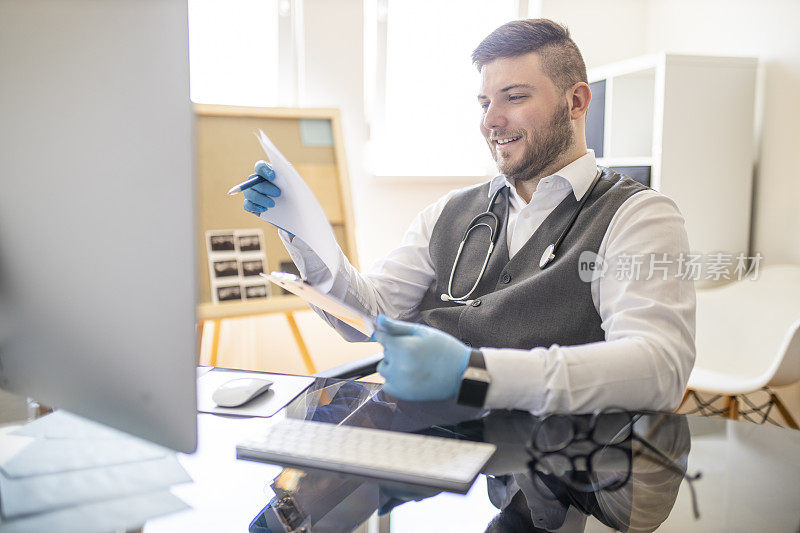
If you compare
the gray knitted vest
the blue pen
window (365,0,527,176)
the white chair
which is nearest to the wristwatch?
the gray knitted vest

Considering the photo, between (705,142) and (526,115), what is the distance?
5.21 ft

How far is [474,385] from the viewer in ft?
2.67

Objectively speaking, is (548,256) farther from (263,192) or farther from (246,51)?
(246,51)

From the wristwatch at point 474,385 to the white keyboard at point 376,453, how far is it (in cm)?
7

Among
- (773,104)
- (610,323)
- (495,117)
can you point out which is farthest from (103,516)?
(773,104)

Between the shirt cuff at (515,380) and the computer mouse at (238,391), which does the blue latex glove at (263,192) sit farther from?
the shirt cuff at (515,380)

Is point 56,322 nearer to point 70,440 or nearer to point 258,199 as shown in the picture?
point 70,440

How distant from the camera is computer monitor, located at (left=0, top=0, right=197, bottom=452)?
20.4 inches

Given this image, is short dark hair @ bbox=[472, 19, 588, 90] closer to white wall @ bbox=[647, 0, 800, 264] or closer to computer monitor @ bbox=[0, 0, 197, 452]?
computer monitor @ bbox=[0, 0, 197, 452]

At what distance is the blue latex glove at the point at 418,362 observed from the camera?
0.79 m

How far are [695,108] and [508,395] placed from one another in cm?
215

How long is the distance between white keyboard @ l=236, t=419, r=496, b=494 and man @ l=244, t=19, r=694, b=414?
0.28 ft

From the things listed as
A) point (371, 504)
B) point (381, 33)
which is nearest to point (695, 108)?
point (381, 33)

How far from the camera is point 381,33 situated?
296cm
